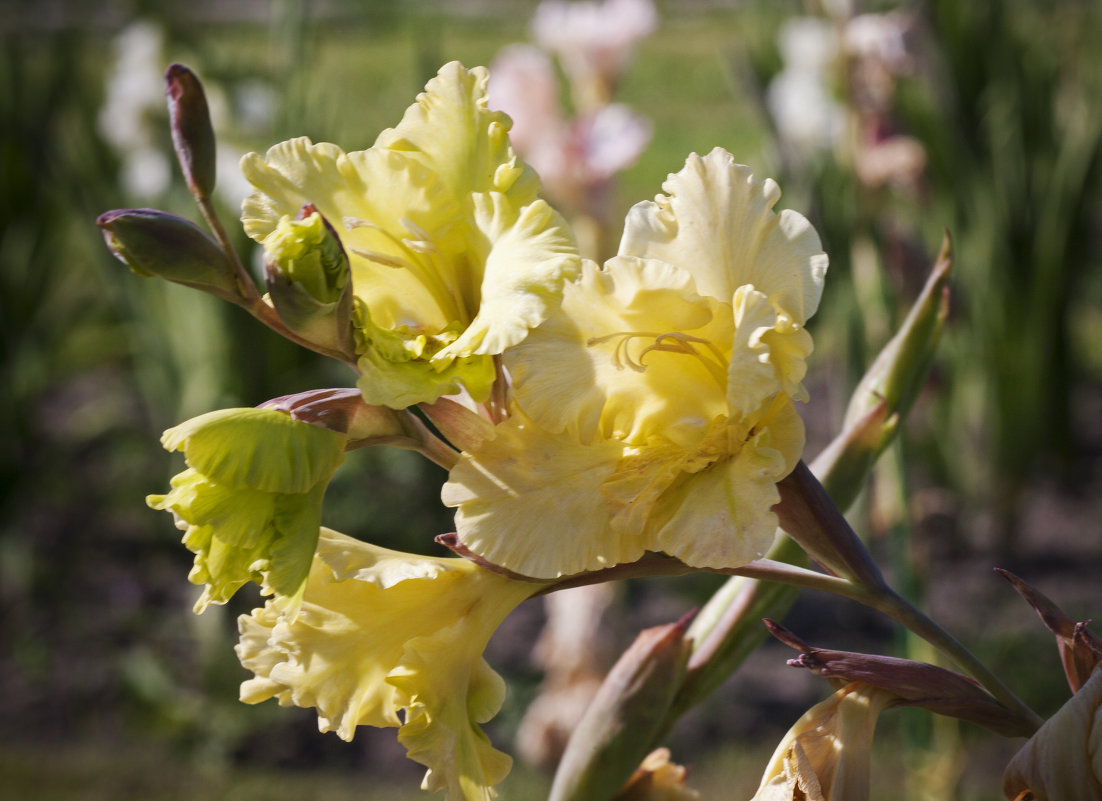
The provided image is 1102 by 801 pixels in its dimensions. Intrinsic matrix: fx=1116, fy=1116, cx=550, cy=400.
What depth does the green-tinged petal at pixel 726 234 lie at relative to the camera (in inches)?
18.5

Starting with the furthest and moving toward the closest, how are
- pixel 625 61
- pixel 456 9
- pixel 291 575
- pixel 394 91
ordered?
pixel 456 9
pixel 394 91
pixel 625 61
pixel 291 575

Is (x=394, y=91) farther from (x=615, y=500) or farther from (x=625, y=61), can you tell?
(x=615, y=500)

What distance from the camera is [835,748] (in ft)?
1.63

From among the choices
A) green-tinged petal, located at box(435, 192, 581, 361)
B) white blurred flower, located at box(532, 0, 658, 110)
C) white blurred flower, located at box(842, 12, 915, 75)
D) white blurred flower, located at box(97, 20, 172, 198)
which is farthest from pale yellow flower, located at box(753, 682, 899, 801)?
white blurred flower, located at box(97, 20, 172, 198)

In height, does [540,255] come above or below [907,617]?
above

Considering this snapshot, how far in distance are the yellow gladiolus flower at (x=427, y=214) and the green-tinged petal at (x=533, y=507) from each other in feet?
0.11

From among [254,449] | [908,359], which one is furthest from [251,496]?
[908,359]

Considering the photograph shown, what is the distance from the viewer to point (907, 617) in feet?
1.64

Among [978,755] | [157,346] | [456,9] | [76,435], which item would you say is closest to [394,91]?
[456,9]

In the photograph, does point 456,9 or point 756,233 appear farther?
point 456,9

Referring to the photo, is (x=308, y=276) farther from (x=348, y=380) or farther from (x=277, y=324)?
(x=348, y=380)

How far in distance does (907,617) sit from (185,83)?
38cm

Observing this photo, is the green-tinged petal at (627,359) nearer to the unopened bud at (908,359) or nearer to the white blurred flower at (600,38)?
the unopened bud at (908,359)

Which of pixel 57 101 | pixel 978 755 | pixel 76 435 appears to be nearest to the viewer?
pixel 978 755
